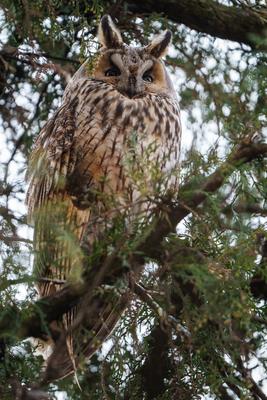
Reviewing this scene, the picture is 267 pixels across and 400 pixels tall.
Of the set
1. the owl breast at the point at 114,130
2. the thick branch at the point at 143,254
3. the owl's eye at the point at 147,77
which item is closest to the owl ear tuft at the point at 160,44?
the owl's eye at the point at 147,77

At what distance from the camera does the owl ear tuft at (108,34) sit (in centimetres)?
400

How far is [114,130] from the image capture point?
3.79 m

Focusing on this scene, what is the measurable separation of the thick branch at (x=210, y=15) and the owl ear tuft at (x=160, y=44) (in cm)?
16

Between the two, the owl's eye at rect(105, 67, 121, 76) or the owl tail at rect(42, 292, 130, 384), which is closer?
the owl tail at rect(42, 292, 130, 384)

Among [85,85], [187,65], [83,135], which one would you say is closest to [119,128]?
Answer: [83,135]

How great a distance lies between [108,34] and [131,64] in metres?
0.19

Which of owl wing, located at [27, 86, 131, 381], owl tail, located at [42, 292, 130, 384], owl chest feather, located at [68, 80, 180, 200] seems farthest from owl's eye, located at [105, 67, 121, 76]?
owl tail, located at [42, 292, 130, 384]

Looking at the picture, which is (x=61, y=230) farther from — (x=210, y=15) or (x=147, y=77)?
(x=210, y=15)

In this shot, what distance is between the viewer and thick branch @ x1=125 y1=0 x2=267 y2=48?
4250 millimetres

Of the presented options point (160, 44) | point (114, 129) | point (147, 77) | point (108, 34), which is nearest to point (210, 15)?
point (160, 44)

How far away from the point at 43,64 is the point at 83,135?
537 mm

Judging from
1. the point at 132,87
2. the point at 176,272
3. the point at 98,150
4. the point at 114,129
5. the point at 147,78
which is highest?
the point at 147,78

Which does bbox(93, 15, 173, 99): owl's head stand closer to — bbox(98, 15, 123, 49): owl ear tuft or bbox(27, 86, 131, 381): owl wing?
bbox(98, 15, 123, 49): owl ear tuft

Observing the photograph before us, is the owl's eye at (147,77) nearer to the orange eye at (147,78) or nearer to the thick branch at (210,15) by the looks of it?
the orange eye at (147,78)
